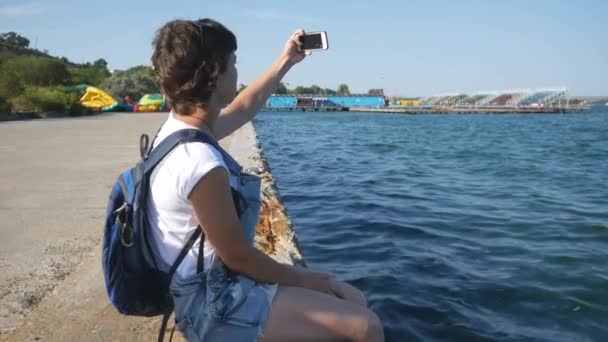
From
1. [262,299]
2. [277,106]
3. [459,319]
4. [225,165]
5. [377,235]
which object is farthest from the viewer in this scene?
[277,106]

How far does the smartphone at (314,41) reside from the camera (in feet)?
9.00

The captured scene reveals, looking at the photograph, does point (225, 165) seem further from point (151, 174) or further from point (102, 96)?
point (102, 96)

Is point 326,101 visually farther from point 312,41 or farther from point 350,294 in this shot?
point 350,294

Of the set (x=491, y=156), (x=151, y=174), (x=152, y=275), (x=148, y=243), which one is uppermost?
(x=151, y=174)

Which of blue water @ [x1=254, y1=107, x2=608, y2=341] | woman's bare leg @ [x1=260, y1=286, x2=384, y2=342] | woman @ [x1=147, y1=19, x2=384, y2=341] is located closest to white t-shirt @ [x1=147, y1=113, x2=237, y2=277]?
woman @ [x1=147, y1=19, x2=384, y2=341]

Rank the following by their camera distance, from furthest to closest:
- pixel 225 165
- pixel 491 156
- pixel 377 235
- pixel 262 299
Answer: pixel 491 156, pixel 377 235, pixel 262 299, pixel 225 165

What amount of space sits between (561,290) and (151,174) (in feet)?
13.4

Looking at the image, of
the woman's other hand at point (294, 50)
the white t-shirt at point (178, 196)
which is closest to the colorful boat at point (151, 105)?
the woman's other hand at point (294, 50)

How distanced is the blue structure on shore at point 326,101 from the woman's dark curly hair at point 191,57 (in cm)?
10073

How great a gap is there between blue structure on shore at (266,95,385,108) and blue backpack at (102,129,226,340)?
100755 millimetres

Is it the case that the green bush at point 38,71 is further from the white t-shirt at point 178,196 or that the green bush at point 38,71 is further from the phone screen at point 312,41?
the white t-shirt at point 178,196

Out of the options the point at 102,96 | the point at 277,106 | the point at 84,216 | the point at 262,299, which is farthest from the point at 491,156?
the point at 277,106

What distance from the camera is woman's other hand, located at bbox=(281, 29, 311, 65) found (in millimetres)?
2830

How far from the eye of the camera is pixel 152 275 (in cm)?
198
